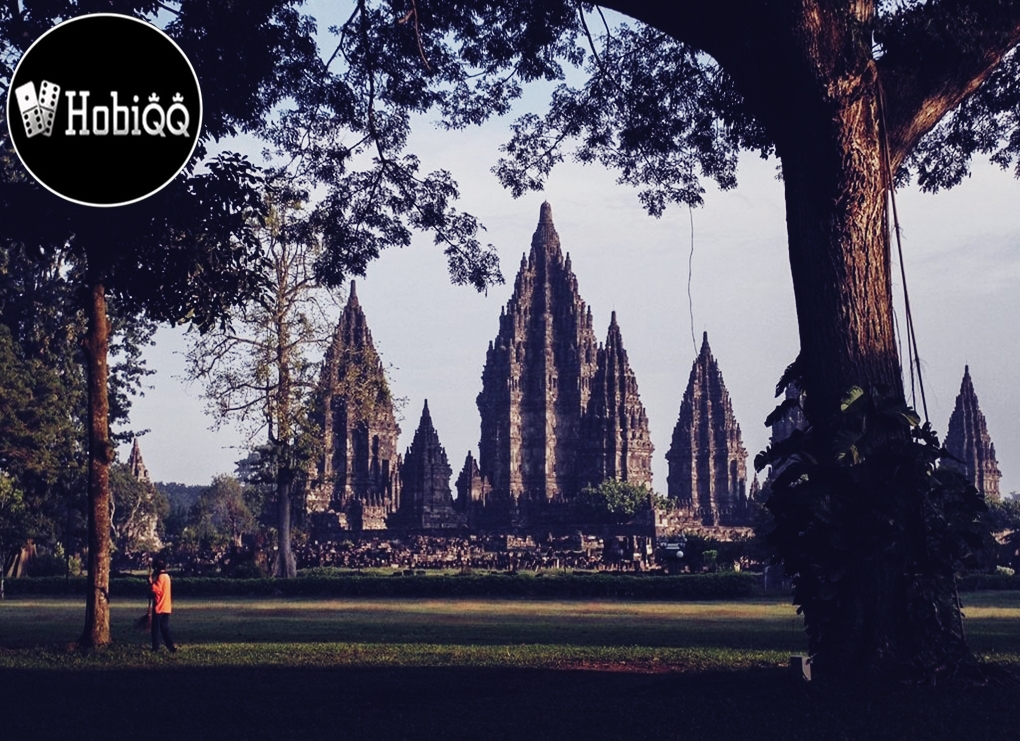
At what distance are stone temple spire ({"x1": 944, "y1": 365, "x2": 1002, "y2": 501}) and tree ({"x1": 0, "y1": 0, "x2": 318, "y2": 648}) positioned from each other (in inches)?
4310

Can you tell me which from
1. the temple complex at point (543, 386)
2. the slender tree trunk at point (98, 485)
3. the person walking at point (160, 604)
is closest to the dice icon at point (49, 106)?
the slender tree trunk at point (98, 485)

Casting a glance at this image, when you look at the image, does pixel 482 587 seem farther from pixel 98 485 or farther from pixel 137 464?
pixel 137 464

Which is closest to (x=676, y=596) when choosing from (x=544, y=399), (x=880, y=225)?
(x=880, y=225)

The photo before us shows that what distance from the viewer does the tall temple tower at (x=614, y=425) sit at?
108688mm

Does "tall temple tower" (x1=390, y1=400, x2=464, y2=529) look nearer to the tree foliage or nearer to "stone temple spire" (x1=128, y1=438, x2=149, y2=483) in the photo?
"stone temple spire" (x1=128, y1=438, x2=149, y2=483)

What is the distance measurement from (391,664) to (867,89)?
9476 mm

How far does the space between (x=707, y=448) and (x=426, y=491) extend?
123 feet

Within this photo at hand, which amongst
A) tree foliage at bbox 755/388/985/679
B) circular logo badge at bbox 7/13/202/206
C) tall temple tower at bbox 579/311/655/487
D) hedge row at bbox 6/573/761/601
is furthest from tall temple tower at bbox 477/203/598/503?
tree foliage at bbox 755/388/985/679

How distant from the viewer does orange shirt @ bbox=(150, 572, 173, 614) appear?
63.6 ft

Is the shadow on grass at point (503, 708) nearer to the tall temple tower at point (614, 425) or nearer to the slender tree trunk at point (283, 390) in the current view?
the slender tree trunk at point (283, 390)

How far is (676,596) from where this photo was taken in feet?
122

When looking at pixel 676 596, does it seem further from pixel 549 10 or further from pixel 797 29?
pixel 797 29

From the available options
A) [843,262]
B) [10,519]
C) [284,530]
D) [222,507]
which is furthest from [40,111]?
[222,507]

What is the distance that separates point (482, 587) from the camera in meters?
39.2
